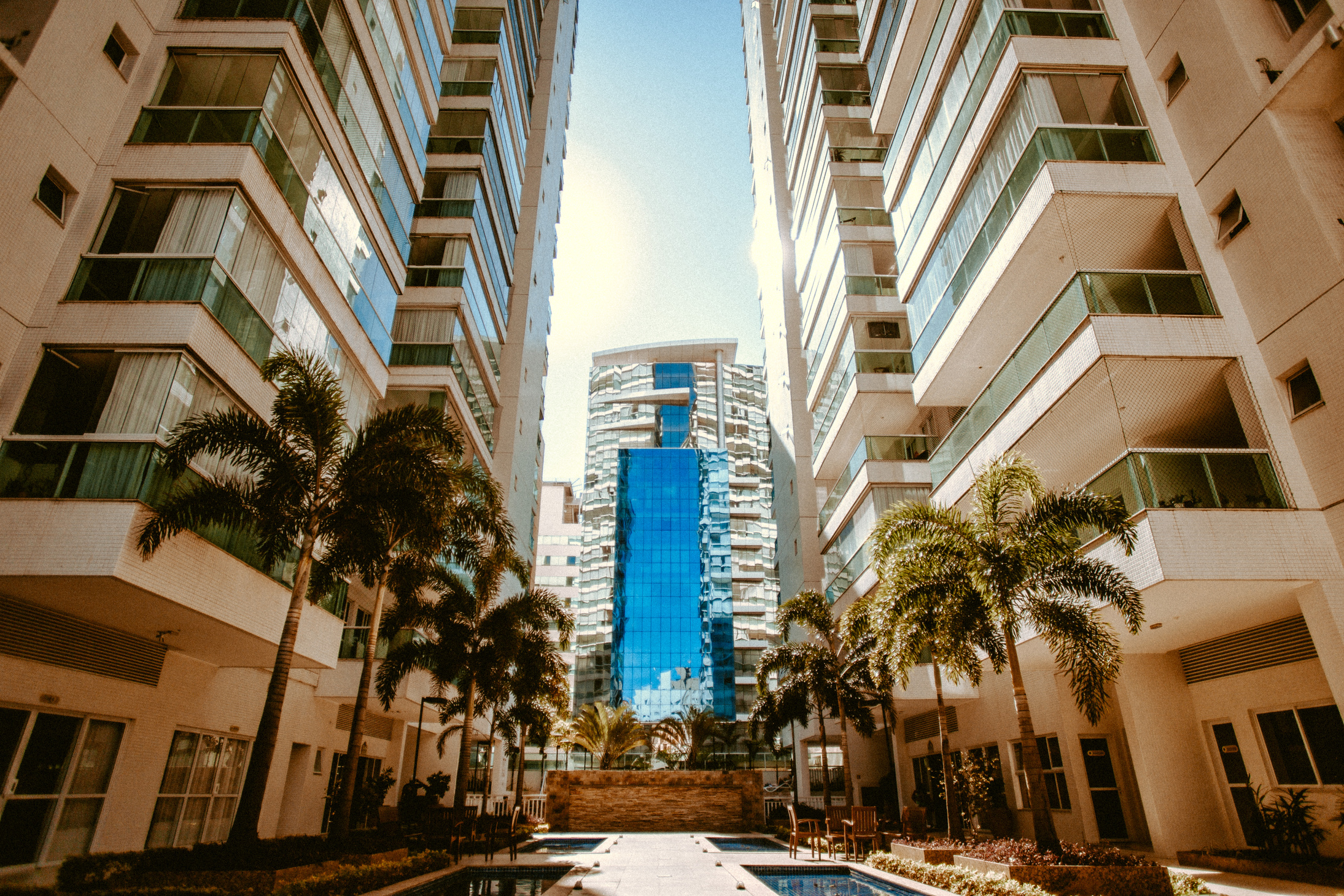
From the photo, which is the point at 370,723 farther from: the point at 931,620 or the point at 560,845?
the point at 931,620

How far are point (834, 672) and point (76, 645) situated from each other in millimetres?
20698

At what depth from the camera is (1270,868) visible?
39.6 feet

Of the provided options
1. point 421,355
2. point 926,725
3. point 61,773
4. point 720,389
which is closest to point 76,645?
point 61,773

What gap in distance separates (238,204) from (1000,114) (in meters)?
17.8

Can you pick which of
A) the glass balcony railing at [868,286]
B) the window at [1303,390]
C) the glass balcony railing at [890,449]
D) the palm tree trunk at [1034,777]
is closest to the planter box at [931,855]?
the palm tree trunk at [1034,777]

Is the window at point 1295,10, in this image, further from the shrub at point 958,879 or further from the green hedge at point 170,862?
the green hedge at point 170,862

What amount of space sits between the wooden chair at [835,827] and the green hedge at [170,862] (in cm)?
1249

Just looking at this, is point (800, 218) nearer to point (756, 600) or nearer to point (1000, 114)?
point (1000, 114)

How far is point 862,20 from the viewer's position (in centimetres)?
3222

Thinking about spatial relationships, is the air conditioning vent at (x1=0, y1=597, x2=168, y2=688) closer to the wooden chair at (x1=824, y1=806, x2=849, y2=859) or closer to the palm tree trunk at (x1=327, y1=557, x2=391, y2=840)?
the palm tree trunk at (x1=327, y1=557, x2=391, y2=840)

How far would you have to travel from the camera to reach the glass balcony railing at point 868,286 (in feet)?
98.5

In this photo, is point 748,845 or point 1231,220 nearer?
point 1231,220

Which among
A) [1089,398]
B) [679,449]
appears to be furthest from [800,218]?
[679,449]

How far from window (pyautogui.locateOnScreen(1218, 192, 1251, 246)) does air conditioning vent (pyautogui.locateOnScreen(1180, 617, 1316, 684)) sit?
7.30 metres
